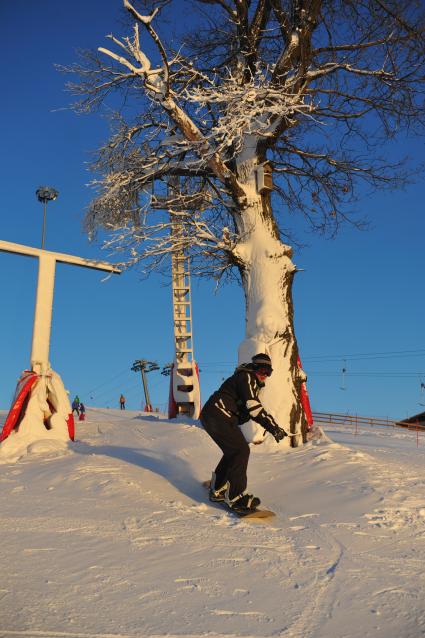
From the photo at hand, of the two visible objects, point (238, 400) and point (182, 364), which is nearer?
point (238, 400)

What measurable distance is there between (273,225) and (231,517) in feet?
19.6

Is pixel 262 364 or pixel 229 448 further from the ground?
pixel 262 364

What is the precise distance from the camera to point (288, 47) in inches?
360

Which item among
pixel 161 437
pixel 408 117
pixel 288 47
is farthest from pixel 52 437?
pixel 408 117

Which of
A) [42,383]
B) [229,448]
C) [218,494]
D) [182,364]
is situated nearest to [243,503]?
[218,494]

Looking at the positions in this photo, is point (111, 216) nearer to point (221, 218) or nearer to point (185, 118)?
point (221, 218)

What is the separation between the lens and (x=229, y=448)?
5.63m

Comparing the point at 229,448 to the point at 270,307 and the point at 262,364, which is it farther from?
the point at 270,307

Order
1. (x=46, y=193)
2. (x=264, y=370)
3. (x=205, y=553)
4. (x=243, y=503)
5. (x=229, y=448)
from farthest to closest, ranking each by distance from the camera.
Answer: (x=46, y=193) < (x=264, y=370) < (x=229, y=448) < (x=243, y=503) < (x=205, y=553)

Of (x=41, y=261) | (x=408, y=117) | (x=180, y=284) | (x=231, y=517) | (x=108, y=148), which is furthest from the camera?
(x=180, y=284)

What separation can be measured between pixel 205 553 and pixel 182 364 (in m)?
11.1

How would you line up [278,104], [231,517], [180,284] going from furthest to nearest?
1. [180,284]
2. [278,104]
3. [231,517]

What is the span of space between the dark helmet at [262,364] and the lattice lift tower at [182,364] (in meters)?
7.26

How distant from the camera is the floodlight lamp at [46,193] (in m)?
13.7
